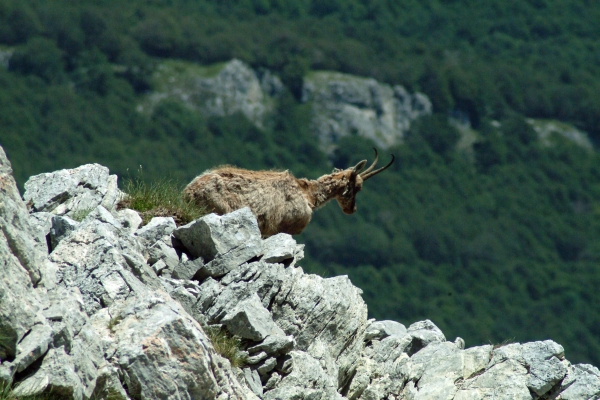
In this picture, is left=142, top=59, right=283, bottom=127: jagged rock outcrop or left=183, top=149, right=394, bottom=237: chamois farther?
left=142, top=59, right=283, bottom=127: jagged rock outcrop

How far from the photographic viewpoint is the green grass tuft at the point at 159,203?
16.0 meters

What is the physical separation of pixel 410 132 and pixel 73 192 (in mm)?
130667

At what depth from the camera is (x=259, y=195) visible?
1777 cm

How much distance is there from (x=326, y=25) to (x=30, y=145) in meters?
87.6

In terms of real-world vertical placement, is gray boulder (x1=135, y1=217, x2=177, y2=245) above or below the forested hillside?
above

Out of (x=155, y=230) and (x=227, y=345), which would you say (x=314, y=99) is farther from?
(x=227, y=345)

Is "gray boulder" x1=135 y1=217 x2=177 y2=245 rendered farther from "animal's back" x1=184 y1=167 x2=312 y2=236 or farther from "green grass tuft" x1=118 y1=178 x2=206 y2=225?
"animal's back" x1=184 y1=167 x2=312 y2=236

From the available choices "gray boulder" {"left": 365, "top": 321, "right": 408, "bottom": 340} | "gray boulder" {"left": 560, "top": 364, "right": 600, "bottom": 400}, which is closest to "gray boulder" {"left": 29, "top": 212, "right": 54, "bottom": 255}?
"gray boulder" {"left": 365, "top": 321, "right": 408, "bottom": 340}

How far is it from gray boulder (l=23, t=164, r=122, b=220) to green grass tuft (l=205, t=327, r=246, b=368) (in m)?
3.58

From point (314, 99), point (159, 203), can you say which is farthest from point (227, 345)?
point (314, 99)

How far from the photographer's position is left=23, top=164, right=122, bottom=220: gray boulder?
15234 millimetres

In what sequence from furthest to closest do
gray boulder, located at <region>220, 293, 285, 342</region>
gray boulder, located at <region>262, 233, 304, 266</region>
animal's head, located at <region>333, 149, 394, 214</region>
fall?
animal's head, located at <region>333, 149, 394, 214</region>
gray boulder, located at <region>262, 233, 304, 266</region>
gray boulder, located at <region>220, 293, 285, 342</region>

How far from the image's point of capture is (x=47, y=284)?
1066 cm

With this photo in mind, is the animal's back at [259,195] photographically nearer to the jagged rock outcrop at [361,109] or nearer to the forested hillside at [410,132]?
the forested hillside at [410,132]
